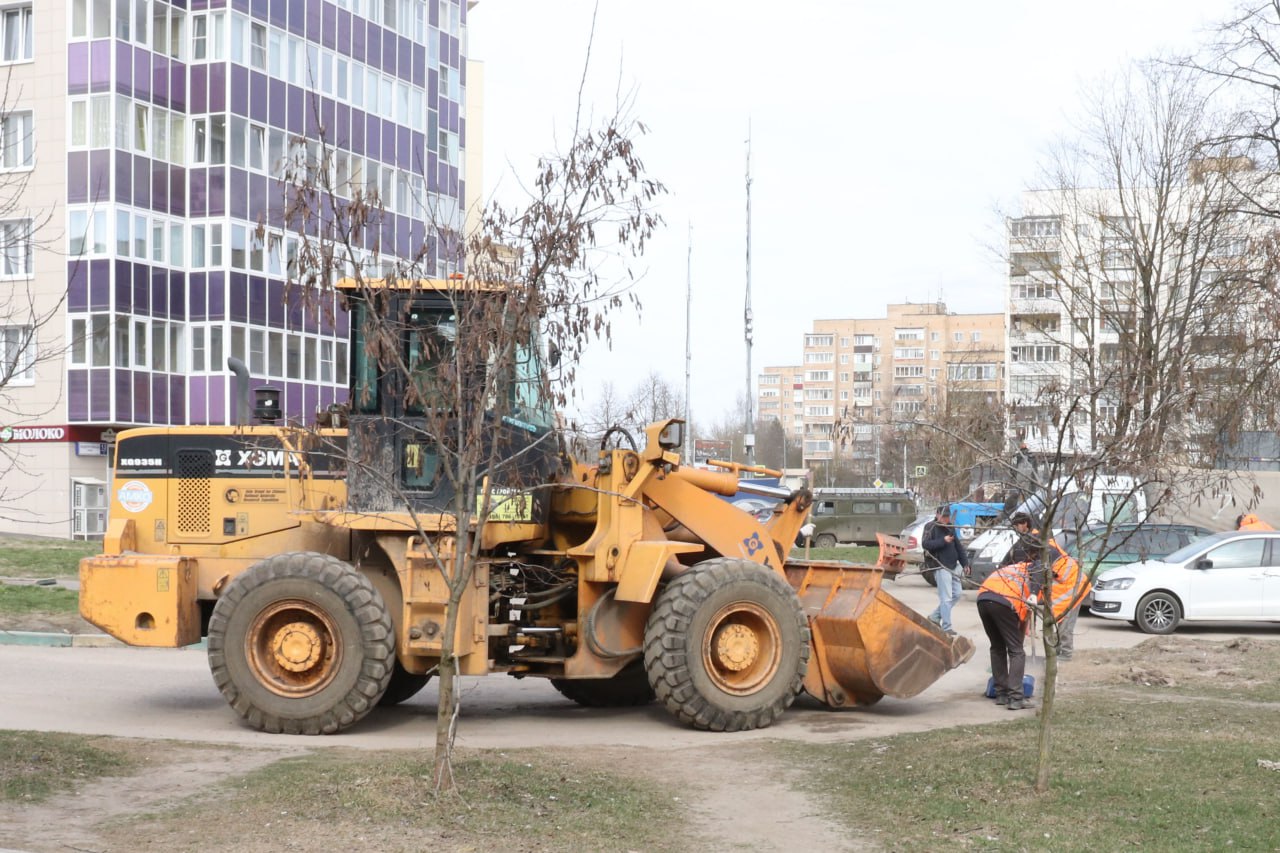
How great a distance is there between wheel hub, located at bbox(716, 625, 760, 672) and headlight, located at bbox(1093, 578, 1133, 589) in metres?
11.5

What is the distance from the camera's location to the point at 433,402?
8250 mm

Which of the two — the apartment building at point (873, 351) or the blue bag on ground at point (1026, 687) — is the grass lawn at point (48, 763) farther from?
the apartment building at point (873, 351)

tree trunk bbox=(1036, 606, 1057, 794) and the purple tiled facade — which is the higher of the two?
Answer: the purple tiled facade

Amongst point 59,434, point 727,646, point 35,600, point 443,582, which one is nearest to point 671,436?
point 727,646

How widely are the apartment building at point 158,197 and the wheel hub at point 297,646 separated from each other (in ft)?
89.5

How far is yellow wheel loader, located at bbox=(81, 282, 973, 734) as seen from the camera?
1115 cm

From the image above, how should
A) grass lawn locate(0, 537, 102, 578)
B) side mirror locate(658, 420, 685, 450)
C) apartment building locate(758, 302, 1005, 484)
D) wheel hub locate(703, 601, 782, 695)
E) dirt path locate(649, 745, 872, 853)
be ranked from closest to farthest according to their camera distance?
dirt path locate(649, 745, 872, 853) → side mirror locate(658, 420, 685, 450) → wheel hub locate(703, 601, 782, 695) → grass lawn locate(0, 537, 102, 578) → apartment building locate(758, 302, 1005, 484)

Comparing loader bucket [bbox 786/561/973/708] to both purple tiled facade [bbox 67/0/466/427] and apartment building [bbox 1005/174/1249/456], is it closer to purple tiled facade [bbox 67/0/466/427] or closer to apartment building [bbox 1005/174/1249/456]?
apartment building [bbox 1005/174/1249/456]

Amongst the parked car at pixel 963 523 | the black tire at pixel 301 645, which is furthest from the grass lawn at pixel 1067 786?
the black tire at pixel 301 645

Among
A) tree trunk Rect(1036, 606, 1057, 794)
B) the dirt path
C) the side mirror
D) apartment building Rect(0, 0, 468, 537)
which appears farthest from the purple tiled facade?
tree trunk Rect(1036, 606, 1057, 794)

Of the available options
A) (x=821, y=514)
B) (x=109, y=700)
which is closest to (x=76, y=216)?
(x=821, y=514)

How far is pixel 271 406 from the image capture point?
12008mm

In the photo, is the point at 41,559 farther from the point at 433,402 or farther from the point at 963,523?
the point at 433,402

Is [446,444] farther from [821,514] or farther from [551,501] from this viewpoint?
[821,514]
